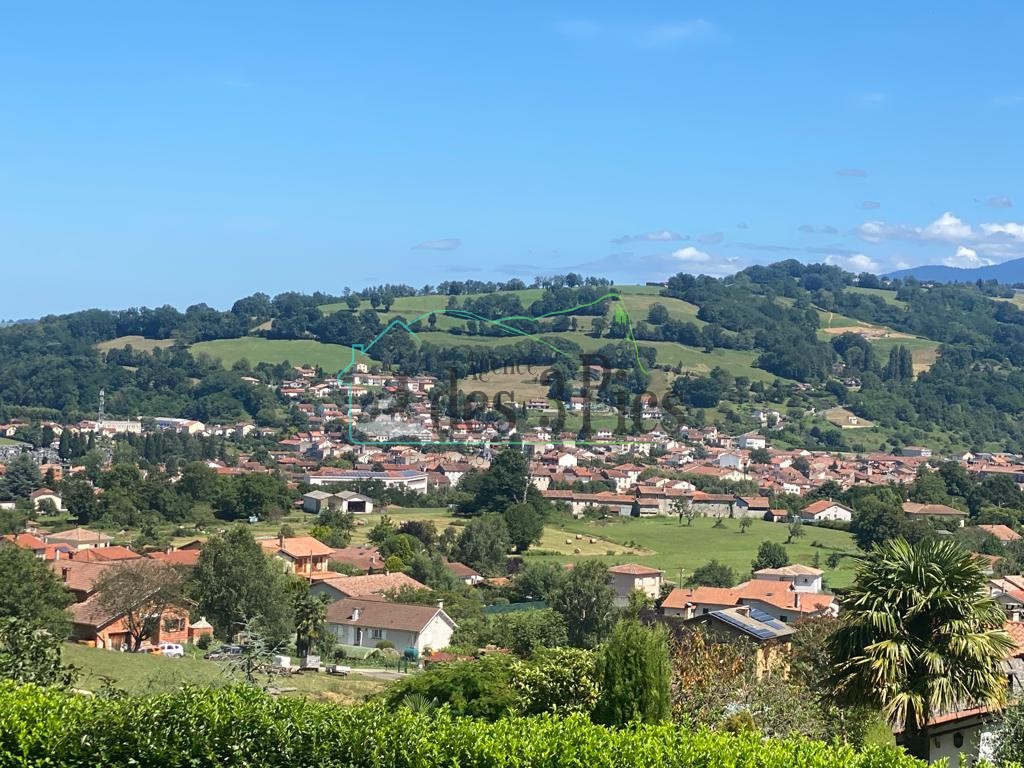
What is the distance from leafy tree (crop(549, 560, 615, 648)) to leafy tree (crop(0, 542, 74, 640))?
12.8 meters

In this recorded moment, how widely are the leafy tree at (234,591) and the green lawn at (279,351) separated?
313ft

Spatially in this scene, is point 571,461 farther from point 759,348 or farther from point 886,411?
point 759,348

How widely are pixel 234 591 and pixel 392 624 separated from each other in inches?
214

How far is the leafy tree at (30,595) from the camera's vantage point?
28.3 m

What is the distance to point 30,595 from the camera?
2888cm

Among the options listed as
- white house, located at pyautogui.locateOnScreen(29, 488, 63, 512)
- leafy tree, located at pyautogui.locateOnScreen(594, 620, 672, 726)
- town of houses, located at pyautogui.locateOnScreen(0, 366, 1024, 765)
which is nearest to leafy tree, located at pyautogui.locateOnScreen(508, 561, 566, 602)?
town of houses, located at pyautogui.locateOnScreen(0, 366, 1024, 765)

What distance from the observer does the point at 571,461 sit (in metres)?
95.6

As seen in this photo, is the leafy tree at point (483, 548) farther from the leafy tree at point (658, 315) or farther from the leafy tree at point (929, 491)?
the leafy tree at point (658, 315)

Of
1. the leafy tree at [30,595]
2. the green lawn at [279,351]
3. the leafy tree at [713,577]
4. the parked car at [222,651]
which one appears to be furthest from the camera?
the green lawn at [279,351]

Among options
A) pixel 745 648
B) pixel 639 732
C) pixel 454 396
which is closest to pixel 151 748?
pixel 639 732

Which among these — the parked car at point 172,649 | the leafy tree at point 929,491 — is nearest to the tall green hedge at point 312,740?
the parked car at point 172,649

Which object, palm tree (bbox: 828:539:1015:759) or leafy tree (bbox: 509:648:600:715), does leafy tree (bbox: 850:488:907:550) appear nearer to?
leafy tree (bbox: 509:648:600:715)

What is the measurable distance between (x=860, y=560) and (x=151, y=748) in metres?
7.26

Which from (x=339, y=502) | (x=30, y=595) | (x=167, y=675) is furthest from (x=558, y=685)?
(x=339, y=502)
